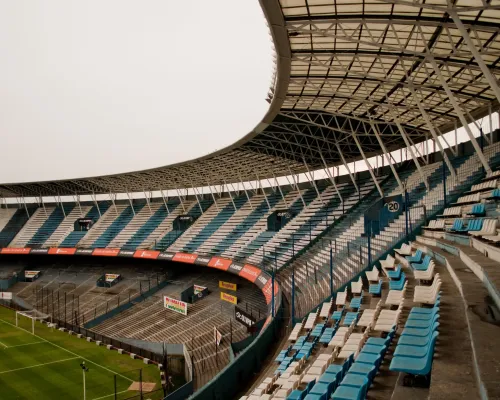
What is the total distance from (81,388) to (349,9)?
2193 centimetres

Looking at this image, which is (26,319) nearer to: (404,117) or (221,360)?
(221,360)

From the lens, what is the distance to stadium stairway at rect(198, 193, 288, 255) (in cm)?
4466

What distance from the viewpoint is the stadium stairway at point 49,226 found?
61000 mm

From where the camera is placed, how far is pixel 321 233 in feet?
115

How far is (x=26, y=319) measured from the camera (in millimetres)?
41688

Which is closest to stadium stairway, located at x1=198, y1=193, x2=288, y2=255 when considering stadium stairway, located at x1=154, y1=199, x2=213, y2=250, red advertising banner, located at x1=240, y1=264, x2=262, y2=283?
stadium stairway, located at x1=154, y1=199, x2=213, y2=250

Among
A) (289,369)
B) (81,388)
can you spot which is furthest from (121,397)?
(289,369)

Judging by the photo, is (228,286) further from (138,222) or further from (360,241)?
(138,222)

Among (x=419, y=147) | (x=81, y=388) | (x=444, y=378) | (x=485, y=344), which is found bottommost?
(x=81, y=388)

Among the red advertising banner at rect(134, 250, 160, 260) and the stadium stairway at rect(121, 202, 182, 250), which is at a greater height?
the stadium stairway at rect(121, 202, 182, 250)

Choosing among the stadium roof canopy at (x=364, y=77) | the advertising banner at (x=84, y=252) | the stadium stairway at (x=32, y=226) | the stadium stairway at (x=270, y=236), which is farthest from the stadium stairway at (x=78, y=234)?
the stadium stairway at (x=270, y=236)

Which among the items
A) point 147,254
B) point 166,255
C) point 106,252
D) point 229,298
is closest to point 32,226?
point 106,252

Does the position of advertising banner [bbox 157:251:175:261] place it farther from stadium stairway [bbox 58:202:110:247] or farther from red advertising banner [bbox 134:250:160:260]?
stadium stairway [bbox 58:202:110:247]

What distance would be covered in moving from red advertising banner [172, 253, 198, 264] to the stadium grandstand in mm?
358
